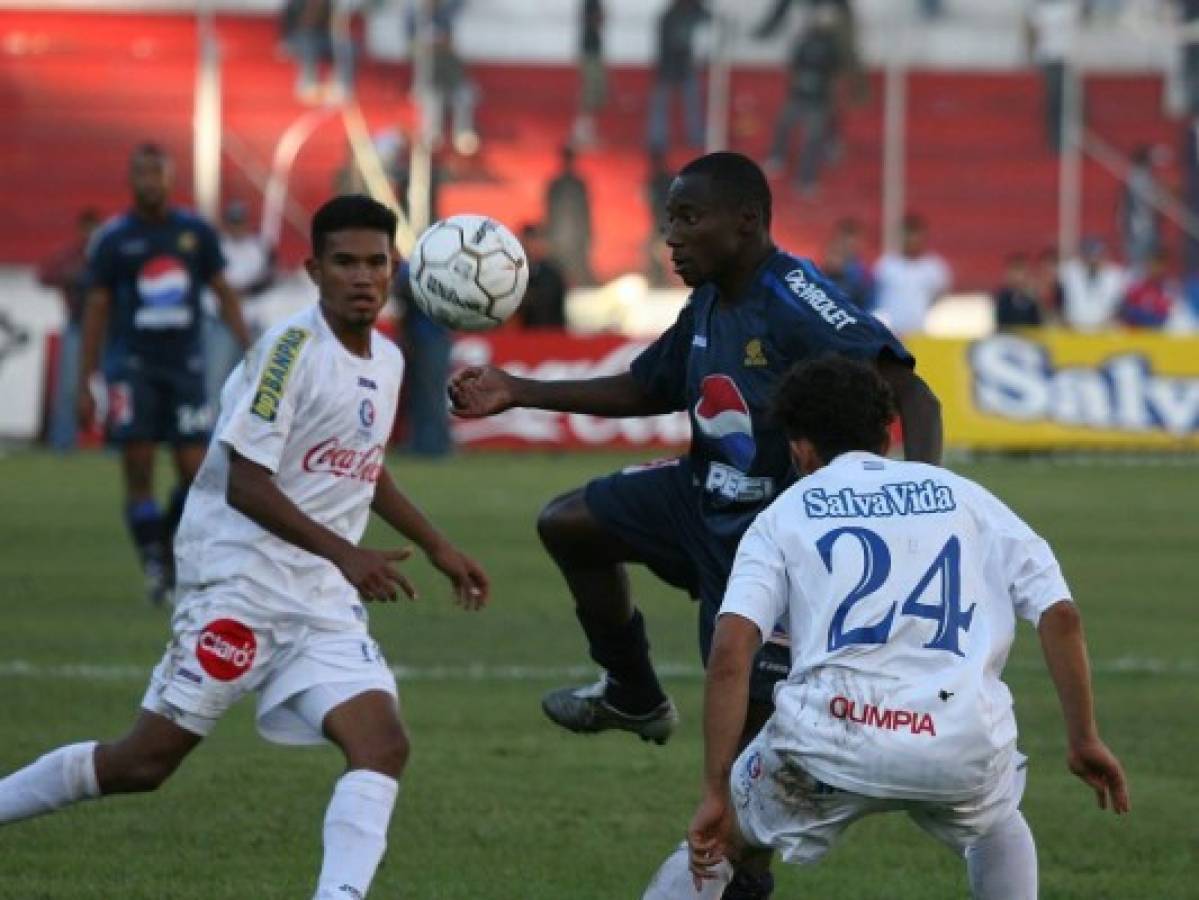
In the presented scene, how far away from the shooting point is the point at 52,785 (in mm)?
7086

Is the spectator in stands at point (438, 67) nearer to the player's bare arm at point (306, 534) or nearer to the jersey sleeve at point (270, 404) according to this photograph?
the jersey sleeve at point (270, 404)

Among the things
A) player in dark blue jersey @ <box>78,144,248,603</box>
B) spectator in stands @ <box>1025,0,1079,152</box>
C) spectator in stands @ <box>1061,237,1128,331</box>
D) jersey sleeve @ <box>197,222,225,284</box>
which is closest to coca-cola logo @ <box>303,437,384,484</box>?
player in dark blue jersey @ <box>78,144,248,603</box>

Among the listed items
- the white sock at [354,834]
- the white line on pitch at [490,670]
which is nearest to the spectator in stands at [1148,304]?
the white line on pitch at [490,670]

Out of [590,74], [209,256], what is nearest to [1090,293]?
[590,74]

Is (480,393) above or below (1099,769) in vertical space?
above

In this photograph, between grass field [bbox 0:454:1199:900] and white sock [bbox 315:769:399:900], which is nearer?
white sock [bbox 315:769:399:900]

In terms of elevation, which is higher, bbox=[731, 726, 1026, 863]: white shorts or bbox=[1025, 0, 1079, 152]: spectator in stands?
bbox=[1025, 0, 1079, 152]: spectator in stands

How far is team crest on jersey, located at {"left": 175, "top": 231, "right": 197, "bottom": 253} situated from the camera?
13938 mm

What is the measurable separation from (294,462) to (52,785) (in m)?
1.05

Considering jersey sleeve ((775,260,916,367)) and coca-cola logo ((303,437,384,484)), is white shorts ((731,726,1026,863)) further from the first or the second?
coca-cola logo ((303,437,384,484))

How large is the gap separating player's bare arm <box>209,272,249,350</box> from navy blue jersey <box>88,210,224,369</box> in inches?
2.8

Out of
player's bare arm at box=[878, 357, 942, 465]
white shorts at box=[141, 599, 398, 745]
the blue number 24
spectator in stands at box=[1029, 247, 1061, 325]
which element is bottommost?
spectator in stands at box=[1029, 247, 1061, 325]

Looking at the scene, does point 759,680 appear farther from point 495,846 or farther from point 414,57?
point 414,57

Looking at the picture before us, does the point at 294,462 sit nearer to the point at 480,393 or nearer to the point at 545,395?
the point at 480,393
